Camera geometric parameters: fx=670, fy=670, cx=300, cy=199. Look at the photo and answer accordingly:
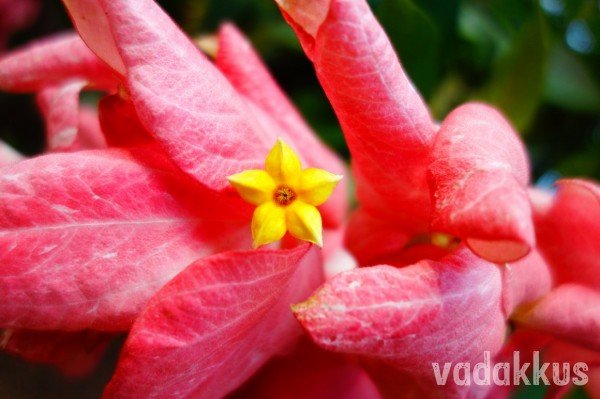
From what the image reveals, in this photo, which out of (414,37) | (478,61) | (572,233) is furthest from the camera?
(478,61)

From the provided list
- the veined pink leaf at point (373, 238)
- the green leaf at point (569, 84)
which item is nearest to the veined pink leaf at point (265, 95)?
the veined pink leaf at point (373, 238)

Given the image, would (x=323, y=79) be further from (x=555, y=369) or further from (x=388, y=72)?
(x=555, y=369)

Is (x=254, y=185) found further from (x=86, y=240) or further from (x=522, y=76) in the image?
(x=522, y=76)

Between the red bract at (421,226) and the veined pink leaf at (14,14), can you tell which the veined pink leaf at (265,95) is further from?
the veined pink leaf at (14,14)

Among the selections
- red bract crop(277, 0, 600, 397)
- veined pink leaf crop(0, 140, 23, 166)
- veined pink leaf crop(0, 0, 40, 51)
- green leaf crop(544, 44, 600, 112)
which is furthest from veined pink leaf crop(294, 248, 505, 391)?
veined pink leaf crop(0, 0, 40, 51)

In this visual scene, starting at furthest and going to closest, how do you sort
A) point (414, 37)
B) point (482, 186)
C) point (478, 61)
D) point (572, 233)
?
point (478, 61)
point (414, 37)
point (572, 233)
point (482, 186)

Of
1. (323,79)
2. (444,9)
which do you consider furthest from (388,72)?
(444,9)

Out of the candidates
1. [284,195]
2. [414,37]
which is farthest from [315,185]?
[414,37]
